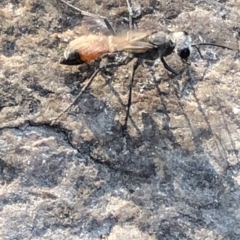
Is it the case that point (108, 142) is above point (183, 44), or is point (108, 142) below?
below

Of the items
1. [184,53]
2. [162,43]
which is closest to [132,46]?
[162,43]

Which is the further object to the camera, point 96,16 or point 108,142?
point 96,16

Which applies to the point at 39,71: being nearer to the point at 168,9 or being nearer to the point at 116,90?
the point at 116,90

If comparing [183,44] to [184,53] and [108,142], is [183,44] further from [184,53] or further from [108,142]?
[108,142]

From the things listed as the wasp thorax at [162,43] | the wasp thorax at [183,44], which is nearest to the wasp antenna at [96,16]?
the wasp thorax at [162,43]

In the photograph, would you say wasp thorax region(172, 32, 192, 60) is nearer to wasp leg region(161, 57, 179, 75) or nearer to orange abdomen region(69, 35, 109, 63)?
wasp leg region(161, 57, 179, 75)

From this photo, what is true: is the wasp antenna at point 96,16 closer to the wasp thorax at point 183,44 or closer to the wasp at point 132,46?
the wasp at point 132,46
